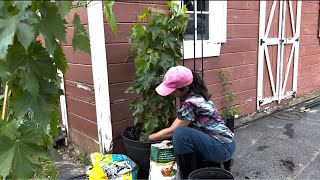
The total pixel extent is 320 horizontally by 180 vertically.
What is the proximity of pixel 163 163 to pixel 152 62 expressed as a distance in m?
0.89

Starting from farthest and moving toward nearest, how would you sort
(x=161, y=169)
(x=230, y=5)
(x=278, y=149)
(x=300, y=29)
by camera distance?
(x=300, y=29)
(x=230, y=5)
(x=278, y=149)
(x=161, y=169)

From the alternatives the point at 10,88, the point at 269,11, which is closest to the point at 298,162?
the point at 269,11

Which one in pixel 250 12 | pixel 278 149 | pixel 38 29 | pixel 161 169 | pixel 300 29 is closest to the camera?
pixel 38 29

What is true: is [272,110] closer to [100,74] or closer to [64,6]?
[100,74]

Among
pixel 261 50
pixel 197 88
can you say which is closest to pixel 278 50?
pixel 261 50

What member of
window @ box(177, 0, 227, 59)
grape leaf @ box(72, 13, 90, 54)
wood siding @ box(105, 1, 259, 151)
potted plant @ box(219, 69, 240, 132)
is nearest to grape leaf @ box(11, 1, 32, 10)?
grape leaf @ box(72, 13, 90, 54)

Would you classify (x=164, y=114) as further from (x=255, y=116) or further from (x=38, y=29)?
(x=255, y=116)

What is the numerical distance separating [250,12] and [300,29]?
1683 millimetres

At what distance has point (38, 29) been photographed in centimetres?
116

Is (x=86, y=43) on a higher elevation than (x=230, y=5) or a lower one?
lower

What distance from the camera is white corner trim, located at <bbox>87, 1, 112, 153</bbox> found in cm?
308

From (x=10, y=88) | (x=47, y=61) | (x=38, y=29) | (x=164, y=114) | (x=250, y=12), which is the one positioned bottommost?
(x=164, y=114)

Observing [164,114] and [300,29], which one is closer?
[164,114]

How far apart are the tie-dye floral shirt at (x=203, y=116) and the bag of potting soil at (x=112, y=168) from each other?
26.4 inches
